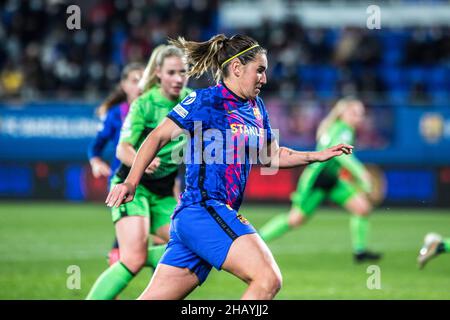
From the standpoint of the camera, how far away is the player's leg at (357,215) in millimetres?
12852

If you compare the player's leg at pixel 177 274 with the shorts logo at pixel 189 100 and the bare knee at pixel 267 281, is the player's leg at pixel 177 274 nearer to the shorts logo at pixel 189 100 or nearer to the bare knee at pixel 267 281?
the bare knee at pixel 267 281

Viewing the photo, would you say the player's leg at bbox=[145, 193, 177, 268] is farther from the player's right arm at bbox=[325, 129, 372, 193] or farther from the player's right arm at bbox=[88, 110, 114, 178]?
the player's right arm at bbox=[325, 129, 372, 193]

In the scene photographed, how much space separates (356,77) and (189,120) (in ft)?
55.9

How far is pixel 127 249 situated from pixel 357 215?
6258mm

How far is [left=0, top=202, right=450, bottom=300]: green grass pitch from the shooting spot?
9.77 m

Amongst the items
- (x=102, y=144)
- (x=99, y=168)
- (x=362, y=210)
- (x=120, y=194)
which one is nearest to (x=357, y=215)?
(x=362, y=210)

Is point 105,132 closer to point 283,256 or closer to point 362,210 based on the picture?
point 283,256

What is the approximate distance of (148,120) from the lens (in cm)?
790

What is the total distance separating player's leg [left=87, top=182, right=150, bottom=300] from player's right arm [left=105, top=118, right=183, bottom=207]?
1.87m

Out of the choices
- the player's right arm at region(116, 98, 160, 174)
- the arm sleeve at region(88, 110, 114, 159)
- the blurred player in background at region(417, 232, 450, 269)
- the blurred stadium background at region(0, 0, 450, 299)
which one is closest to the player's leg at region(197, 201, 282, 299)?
the player's right arm at region(116, 98, 160, 174)
